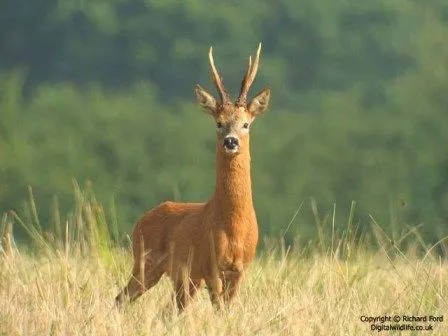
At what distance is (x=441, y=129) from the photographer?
138ft

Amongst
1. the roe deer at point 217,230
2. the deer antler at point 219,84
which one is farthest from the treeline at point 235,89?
the deer antler at point 219,84

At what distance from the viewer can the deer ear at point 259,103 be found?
9031 millimetres

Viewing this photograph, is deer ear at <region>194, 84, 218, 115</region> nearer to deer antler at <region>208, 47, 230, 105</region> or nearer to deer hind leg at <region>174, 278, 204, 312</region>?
deer antler at <region>208, 47, 230, 105</region>

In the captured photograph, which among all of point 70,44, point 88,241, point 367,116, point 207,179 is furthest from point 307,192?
point 88,241

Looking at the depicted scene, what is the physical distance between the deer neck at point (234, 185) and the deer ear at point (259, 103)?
1.24 ft

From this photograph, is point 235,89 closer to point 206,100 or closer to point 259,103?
point 259,103

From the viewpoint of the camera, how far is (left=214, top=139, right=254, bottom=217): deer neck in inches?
336

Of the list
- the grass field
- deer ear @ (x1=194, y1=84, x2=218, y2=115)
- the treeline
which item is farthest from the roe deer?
the treeline

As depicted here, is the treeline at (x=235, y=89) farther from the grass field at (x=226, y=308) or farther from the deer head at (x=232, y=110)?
the deer head at (x=232, y=110)

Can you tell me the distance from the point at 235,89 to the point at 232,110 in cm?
3623

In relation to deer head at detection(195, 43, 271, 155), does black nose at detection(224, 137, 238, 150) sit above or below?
below

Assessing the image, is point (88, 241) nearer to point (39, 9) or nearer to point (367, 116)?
point (367, 116)

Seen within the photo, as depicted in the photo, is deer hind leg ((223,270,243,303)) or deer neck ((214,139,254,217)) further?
deer neck ((214,139,254,217))

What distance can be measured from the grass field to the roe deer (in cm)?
14
